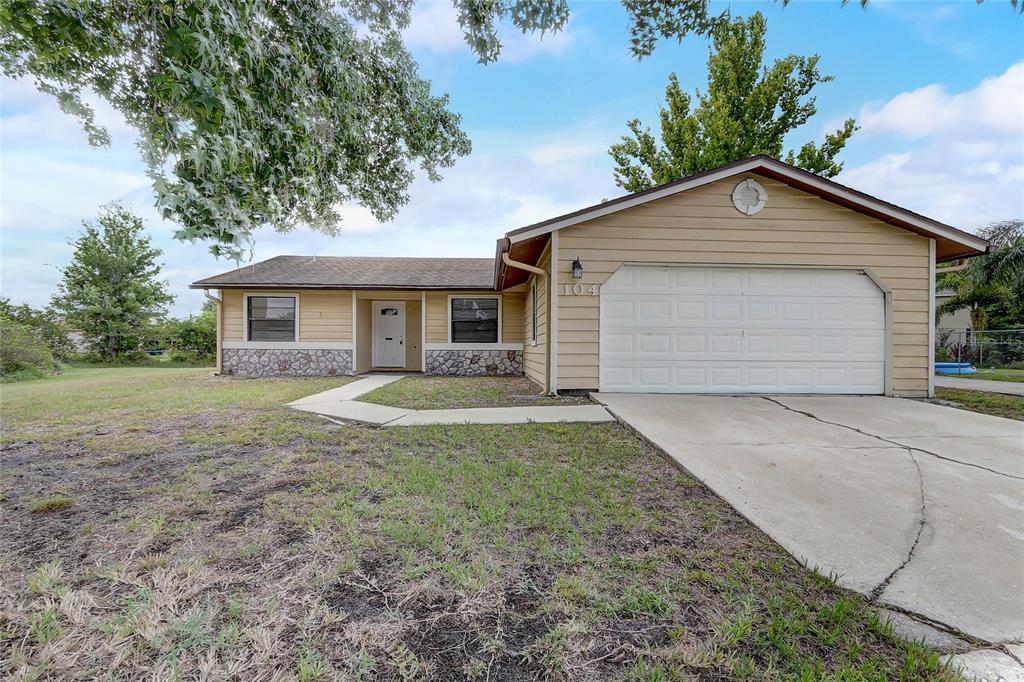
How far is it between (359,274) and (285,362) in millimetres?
3054

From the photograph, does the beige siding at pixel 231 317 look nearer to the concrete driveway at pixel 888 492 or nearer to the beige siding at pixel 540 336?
the beige siding at pixel 540 336

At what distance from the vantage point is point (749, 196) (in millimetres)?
6918

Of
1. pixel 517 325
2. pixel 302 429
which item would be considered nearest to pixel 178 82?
pixel 302 429

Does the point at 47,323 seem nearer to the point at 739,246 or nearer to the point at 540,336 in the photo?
the point at 540,336

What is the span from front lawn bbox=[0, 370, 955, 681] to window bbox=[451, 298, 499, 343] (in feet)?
25.9

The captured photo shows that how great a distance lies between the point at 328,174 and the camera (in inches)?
222

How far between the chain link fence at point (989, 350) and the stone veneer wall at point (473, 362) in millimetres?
15589

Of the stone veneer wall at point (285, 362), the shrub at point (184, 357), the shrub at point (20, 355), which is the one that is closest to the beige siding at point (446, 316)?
the stone veneer wall at point (285, 362)

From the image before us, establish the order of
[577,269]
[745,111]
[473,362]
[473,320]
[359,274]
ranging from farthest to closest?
[745,111] < [359,274] < [473,320] < [473,362] < [577,269]

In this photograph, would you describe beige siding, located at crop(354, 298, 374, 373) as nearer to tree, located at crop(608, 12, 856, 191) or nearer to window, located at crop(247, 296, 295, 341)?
window, located at crop(247, 296, 295, 341)

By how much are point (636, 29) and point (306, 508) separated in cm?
531

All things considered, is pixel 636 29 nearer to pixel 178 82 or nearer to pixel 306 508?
pixel 178 82

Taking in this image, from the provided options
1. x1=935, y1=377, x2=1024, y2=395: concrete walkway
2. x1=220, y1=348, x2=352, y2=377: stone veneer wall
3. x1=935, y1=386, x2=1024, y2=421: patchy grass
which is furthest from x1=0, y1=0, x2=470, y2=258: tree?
x1=935, y1=377, x2=1024, y2=395: concrete walkway

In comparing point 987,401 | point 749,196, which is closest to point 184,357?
point 749,196
